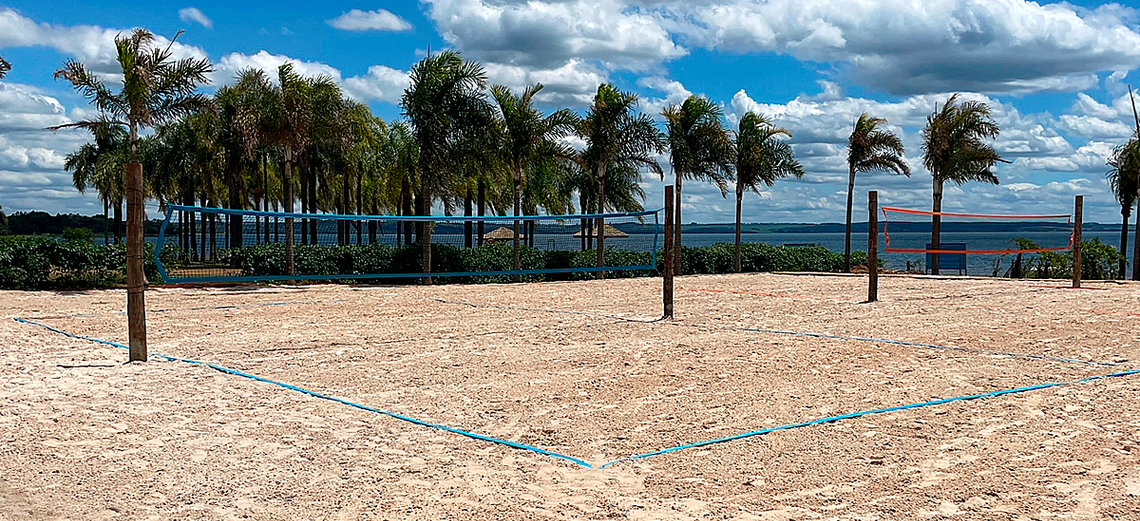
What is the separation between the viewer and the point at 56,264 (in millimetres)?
16469

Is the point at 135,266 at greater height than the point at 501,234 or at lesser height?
greater

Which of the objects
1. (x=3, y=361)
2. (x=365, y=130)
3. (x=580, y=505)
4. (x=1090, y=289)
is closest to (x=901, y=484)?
(x=580, y=505)

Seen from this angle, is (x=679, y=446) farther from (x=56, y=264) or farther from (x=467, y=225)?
(x=467, y=225)

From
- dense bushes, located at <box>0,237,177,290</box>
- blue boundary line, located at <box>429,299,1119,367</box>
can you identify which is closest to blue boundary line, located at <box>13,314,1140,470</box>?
blue boundary line, located at <box>429,299,1119,367</box>

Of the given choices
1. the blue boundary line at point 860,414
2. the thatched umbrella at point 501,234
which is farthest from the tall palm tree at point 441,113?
the thatched umbrella at point 501,234

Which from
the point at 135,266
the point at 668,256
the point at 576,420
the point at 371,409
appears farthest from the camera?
the point at 668,256

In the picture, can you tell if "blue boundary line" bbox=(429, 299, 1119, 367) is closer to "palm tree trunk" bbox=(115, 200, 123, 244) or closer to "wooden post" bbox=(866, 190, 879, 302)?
"wooden post" bbox=(866, 190, 879, 302)

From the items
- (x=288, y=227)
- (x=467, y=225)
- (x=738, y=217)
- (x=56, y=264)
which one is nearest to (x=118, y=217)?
(x=467, y=225)

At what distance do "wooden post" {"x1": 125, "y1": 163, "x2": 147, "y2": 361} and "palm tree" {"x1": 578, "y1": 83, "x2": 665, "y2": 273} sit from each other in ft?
48.4

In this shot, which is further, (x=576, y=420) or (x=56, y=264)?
(x=56, y=264)

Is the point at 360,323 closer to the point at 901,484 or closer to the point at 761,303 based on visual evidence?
the point at 761,303

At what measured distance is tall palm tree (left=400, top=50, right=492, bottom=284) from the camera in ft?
65.0

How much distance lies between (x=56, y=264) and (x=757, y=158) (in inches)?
662

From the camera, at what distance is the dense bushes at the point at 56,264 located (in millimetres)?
16125
